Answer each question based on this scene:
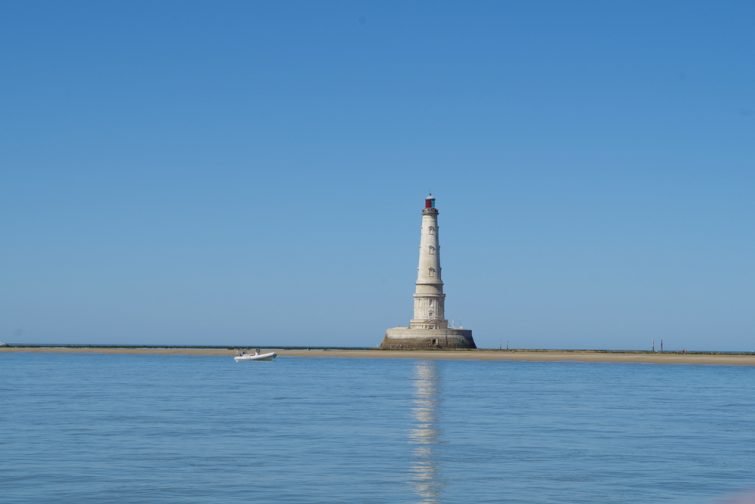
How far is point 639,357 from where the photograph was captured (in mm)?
137750

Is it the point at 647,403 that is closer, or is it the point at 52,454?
the point at 52,454

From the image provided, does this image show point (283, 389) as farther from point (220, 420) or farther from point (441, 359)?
point (441, 359)

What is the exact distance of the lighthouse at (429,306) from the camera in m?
126

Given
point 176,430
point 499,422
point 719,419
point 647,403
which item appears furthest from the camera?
point 647,403

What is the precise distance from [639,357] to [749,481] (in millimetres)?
112620

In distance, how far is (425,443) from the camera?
36406mm

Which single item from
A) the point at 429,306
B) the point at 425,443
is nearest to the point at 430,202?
the point at 429,306

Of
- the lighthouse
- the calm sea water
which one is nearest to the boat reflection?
the calm sea water

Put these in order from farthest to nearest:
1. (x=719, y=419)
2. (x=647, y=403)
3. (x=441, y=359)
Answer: (x=441, y=359) < (x=647, y=403) < (x=719, y=419)

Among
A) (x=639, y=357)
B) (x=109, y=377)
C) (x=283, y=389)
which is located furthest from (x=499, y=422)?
(x=639, y=357)

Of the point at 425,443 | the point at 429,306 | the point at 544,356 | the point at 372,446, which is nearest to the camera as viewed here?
the point at 372,446

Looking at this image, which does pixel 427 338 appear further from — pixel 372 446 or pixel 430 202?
pixel 372 446

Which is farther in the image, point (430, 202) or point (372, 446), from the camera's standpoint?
point (430, 202)

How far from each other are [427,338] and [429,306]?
425 centimetres
